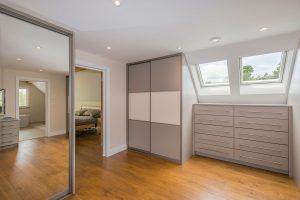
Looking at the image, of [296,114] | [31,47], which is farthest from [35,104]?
[296,114]

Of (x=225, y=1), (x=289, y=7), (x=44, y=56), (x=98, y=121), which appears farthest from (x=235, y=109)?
(x=98, y=121)

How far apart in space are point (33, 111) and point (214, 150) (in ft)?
11.3

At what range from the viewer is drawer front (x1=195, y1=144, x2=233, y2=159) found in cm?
316

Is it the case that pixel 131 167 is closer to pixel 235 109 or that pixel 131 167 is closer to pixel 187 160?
pixel 187 160

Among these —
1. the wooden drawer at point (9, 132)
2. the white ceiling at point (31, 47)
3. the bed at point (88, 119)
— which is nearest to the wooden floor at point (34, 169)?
the wooden drawer at point (9, 132)

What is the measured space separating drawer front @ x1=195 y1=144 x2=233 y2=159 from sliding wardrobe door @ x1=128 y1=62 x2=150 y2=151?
1213mm

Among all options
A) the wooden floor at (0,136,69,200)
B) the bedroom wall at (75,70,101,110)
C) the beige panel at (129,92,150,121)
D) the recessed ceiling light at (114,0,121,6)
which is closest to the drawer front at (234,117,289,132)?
the beige panel at (129,92,150,121)

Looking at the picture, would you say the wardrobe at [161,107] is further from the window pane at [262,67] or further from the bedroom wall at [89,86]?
the bedroom wall at [89,86]

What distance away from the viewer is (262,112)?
2.83m

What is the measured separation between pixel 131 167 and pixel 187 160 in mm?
1224

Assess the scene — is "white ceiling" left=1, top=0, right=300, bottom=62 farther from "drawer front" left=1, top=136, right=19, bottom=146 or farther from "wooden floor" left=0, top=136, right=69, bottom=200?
"wooden floor" left=0, top=136, right=69, bottom=200

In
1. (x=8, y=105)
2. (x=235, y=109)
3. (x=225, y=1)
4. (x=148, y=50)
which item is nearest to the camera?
(x=225, y=1)

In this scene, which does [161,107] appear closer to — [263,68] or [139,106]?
[139,106]

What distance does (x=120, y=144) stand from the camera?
3811 mm
